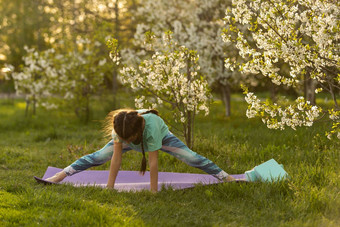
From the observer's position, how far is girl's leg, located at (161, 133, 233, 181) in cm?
473

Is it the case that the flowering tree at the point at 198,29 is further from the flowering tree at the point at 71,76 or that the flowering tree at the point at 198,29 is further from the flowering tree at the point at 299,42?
the flowering tree at the point at 299,42

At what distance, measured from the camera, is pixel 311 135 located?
6.59m

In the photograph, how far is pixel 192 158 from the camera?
4746 mm

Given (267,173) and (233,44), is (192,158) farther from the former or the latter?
(233,44)

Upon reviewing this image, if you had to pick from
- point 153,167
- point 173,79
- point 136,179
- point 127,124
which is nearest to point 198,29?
point 173,79

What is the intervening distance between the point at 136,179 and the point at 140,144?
3.07 feet

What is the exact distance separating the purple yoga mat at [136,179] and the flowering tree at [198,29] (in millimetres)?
5344

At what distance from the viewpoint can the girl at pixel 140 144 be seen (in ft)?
13.6

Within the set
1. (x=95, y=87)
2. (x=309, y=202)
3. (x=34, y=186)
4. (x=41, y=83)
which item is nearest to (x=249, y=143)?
(x=309, y=202)

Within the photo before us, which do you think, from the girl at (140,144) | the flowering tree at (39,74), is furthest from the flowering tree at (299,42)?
the flowering tree at (39,74)

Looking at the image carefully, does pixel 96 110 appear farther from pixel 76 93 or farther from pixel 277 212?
pixel 277 212

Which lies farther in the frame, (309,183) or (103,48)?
(103,48)

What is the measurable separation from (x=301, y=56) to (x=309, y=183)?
139 centimetres

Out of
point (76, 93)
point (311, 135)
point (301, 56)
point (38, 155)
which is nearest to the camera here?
point (301, 56)
